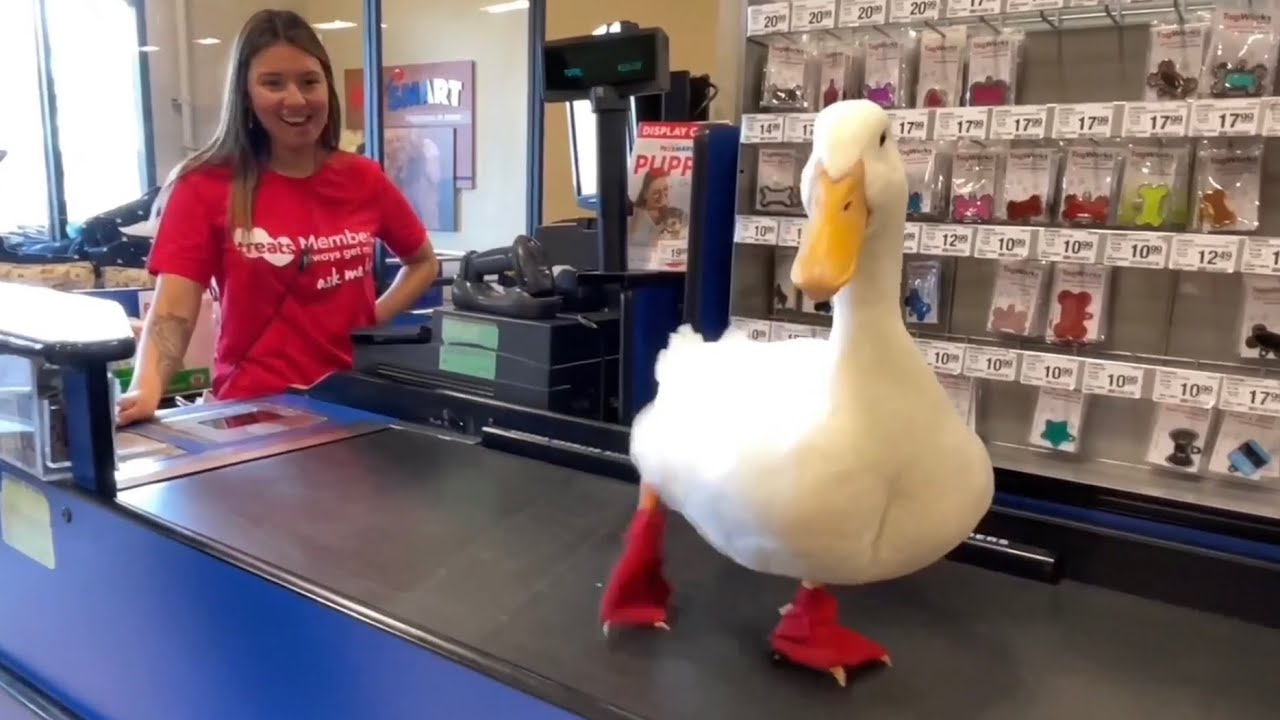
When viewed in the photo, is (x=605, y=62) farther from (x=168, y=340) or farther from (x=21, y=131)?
(x=21, y=131)

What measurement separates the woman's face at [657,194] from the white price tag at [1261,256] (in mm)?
900

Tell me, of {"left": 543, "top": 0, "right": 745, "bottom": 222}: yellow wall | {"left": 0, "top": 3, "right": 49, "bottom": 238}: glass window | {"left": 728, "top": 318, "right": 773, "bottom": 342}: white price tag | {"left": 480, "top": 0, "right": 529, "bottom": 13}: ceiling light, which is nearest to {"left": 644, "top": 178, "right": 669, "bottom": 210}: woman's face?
{"left": 728, "top": 318, "right": 773, "bottom": 342}: white price tag

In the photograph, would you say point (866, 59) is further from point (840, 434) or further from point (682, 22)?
point (682, 22)

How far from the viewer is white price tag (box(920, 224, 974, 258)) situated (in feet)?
4.39

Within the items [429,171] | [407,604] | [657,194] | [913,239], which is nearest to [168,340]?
→ [657,194]

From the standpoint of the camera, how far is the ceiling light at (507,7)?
4.88 m

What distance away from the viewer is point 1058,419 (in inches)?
55.8

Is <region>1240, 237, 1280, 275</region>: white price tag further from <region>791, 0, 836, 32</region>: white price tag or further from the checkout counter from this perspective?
<region>791, 0, 836, 32</region>: white price tag

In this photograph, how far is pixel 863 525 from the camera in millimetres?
648

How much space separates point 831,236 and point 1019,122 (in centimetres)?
83

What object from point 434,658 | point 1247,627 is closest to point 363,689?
point 434,658

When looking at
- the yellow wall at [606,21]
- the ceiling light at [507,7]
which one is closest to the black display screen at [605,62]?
the yellow wall at [606,21]

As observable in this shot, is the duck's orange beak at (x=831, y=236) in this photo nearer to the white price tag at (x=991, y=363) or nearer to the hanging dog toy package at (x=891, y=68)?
the white price tag at (x=991, y=363)

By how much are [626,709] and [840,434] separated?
0.26 metres
